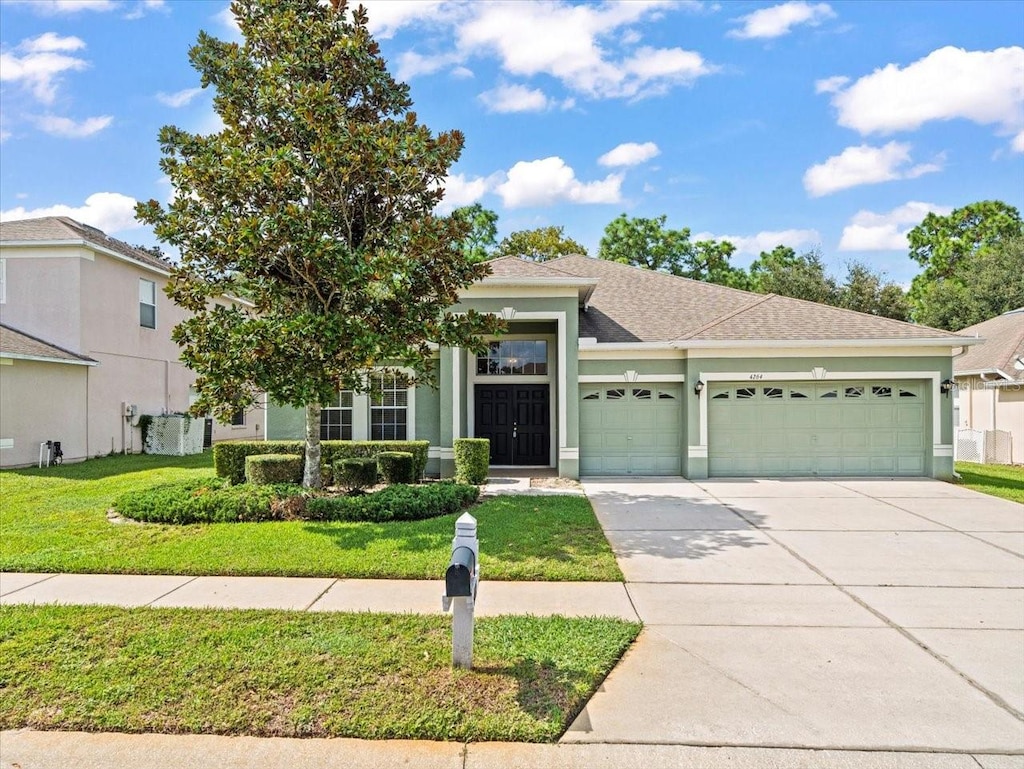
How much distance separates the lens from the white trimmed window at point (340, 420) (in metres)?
13.5

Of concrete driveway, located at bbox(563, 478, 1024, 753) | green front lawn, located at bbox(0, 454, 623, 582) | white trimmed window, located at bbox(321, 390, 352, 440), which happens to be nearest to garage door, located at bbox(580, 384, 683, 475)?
green front lawn, located at bbox(0, 454, 623, 582)

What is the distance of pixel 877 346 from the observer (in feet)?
41.2

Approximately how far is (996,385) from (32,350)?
2600cm

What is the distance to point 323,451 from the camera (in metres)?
12.0

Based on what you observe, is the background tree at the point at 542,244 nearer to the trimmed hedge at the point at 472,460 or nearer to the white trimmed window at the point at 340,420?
the white trimmed window at the point at 340,420

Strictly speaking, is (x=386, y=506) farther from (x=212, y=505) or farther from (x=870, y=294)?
(x=870, y=294)

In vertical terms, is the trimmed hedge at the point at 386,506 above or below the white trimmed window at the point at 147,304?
below

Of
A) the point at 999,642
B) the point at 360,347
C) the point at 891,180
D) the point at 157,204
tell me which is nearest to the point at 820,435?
the point at 999,642

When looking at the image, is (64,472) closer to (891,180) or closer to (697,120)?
(697,120)

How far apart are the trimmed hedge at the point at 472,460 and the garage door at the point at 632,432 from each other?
2716 mm

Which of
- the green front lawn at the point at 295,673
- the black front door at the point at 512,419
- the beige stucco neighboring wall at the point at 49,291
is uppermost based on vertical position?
the beige stucco neighboring wall at the point at 49,291

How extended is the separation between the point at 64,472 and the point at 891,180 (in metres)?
25.9

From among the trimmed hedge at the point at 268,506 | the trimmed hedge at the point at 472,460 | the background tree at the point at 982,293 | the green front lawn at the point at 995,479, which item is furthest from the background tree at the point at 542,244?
the trimmed hedge at the point at 268,506

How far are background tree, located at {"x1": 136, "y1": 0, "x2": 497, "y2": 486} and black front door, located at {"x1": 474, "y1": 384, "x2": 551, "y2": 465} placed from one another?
5.31m
